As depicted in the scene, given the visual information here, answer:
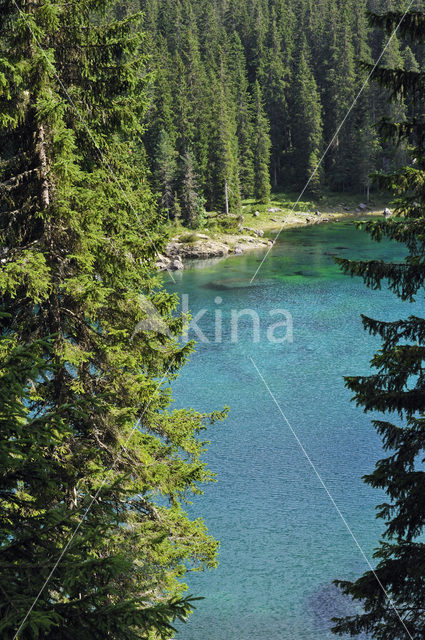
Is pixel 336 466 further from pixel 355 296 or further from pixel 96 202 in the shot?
pixel 355 296

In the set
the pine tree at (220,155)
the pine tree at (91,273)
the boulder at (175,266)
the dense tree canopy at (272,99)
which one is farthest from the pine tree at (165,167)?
the pine tree at (91,273)

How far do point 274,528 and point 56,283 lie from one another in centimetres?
1087

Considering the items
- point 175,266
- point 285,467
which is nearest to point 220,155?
point 175,266

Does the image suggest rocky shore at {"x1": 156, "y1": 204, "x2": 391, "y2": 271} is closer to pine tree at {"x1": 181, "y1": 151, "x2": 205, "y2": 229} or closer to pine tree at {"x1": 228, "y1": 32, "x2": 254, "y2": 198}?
pine tree at {"x1": 181, "y1": 151, "x2": 205, "y2": 229}

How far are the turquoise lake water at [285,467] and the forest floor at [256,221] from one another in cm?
1809

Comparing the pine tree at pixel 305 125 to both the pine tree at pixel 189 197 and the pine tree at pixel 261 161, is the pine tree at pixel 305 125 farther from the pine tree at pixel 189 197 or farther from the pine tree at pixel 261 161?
the pine tree at pixel 189 197

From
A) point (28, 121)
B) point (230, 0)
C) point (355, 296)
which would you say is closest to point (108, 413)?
point (28, 121)

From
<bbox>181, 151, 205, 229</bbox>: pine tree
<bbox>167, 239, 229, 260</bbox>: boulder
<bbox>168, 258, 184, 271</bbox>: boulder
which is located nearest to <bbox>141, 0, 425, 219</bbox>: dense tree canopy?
<bbox>181, 151, 205, 229</bbox>: pine tree

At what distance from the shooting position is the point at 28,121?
25.9 feet

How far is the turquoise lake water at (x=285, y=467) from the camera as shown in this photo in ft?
44.9

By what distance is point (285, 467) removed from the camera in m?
19.1

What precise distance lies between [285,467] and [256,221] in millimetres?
49615

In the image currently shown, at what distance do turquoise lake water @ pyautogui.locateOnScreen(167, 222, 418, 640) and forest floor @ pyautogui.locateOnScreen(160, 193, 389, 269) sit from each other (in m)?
18.1

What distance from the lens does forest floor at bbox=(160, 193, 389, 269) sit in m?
55.2
